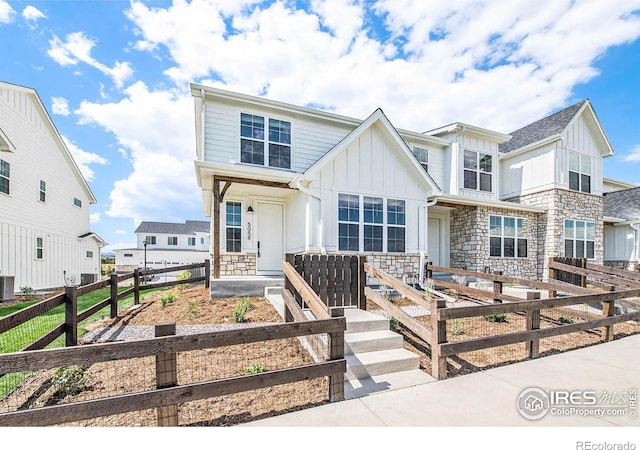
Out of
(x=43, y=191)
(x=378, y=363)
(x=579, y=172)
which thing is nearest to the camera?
(x=378, y=363)

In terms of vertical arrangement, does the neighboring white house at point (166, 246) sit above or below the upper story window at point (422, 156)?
below

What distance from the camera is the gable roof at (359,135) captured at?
8.53 meters

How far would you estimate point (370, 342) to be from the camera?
4395 mm

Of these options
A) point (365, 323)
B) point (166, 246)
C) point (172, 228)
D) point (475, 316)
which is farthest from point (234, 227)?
point (172, 228)

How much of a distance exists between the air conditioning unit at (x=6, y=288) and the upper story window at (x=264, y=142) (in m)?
9.10

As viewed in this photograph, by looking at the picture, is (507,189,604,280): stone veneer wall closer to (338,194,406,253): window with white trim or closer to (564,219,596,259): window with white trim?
(564,219,596,259): window with white trim

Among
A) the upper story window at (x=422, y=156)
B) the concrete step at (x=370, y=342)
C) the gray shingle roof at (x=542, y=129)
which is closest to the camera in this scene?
the concrete step at (x=370, y=342)

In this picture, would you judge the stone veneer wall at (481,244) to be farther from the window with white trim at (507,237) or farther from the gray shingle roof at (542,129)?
the gray shingle roof at (542,129)

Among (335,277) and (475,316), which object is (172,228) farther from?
(475,316)

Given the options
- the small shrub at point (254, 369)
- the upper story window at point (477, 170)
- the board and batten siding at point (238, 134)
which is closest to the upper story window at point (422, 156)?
the upper story window at point (477, 170)

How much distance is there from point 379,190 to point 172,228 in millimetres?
38143

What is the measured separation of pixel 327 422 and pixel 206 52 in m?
8.82

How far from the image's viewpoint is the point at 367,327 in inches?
191
